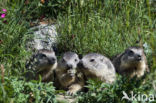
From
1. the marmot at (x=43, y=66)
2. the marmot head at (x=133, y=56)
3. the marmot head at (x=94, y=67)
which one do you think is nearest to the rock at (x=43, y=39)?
the marmot at (x=43, y=66)

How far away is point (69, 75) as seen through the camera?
6.74 m

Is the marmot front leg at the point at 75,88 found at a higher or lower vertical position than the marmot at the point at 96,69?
lower

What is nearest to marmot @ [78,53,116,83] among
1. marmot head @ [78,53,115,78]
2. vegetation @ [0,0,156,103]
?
marmot head @ [78,53,115,78]

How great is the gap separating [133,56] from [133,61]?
12cm

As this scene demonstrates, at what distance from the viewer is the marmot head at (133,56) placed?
6675mm

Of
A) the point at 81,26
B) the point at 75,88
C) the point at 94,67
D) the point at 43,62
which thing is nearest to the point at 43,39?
the point at 81,26

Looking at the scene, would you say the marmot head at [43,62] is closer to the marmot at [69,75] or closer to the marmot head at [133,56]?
the marmot at [69,75]

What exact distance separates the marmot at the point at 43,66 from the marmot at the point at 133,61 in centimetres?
135

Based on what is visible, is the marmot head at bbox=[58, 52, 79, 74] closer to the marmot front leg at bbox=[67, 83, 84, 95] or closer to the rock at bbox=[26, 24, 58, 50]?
the marmot front leg at bbox=[67, 83, 84, 95]

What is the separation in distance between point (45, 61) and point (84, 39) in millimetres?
1531

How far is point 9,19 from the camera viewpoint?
7324 millimetres

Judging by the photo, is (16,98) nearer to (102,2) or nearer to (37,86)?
(37,86)

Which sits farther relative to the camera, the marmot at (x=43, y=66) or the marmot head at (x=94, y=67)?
the marmot at (x=43, y=66)

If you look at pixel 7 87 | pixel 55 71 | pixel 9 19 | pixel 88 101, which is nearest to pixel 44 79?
pixel 55 71
